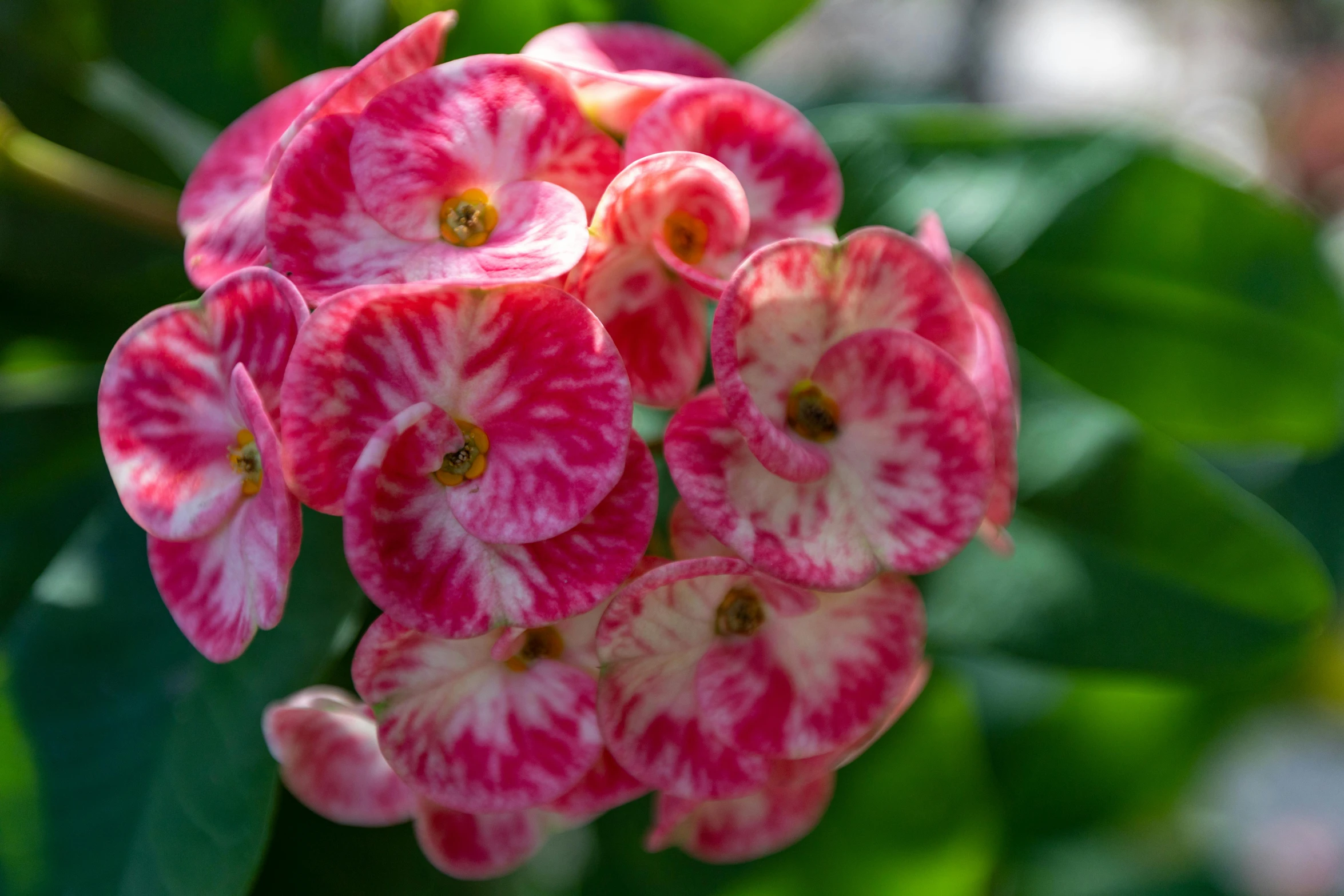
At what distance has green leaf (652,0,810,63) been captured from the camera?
963mm

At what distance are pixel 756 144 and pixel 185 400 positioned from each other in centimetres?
37

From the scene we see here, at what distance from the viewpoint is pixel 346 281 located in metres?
0.58

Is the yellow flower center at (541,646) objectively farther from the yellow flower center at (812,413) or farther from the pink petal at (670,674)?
the yellow flower center at (812,413)

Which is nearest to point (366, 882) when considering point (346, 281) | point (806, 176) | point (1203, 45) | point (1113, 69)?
point (346, 281)

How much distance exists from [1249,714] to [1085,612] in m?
1.07

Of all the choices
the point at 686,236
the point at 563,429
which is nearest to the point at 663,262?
the point at 686,236

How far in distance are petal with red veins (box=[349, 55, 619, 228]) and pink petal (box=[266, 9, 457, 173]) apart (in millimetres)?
19

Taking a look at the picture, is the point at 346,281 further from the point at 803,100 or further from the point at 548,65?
the point at 803,100

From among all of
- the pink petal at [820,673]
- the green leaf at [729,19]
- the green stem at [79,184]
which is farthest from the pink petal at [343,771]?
the green leaf at [729,19]

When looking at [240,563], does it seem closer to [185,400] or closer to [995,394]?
[185,400]

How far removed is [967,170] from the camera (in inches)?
37.5

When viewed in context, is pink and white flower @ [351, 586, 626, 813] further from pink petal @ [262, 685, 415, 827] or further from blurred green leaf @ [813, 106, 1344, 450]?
blurred green leaf @ [813, 106, 1344, 450]

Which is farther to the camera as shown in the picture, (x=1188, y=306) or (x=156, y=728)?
(x=1188, y=306)

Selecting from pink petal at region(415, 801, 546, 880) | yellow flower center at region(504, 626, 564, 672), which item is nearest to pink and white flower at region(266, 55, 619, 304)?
yellow flower center at region(504, 626, 564, 672)
